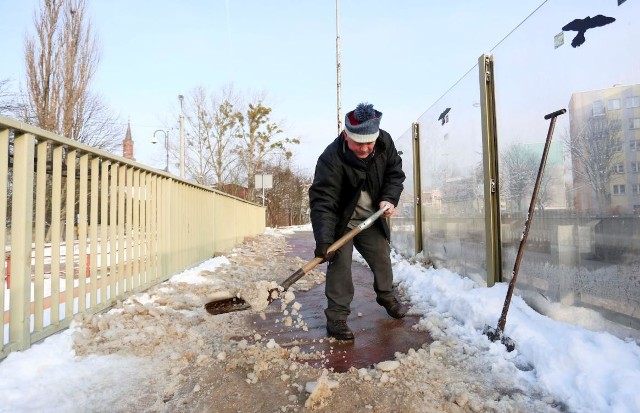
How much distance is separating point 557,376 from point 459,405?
515mm

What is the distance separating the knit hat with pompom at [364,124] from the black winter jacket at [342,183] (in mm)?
205

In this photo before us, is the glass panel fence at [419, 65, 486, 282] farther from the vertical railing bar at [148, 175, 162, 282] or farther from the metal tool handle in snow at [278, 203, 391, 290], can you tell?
the vertical railing bar at [148, 175, 162, 282]

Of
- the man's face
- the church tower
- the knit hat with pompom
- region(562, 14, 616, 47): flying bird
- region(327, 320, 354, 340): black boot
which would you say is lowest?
region(327, 320, 354, 340): black boot

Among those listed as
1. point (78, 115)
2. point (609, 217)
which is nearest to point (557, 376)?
point (609, 217)

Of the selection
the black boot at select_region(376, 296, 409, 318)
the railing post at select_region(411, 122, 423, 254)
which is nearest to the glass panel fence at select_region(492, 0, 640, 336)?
the black boot at select_region(376, 296, 409, 318)

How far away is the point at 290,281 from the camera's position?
9.55ft

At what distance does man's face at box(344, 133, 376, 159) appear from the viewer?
2.99 m

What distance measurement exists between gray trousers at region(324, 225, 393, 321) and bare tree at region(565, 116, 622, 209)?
1487mm

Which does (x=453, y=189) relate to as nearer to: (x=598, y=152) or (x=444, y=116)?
(x=444, y=116)

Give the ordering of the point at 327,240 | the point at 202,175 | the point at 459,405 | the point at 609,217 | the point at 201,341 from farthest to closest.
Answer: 1. the point at 202,175
2. the point at 327,240
3. the point at 201,341
4. the point at 609,217
5. the point at 459,405

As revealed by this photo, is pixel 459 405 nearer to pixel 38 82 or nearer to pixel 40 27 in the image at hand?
pixel 38 82

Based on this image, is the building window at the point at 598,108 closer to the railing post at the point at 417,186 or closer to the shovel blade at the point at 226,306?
the shovel blade at the point at 226,306

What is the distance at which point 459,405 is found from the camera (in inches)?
71.9

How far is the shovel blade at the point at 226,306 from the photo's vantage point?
3.25 m
